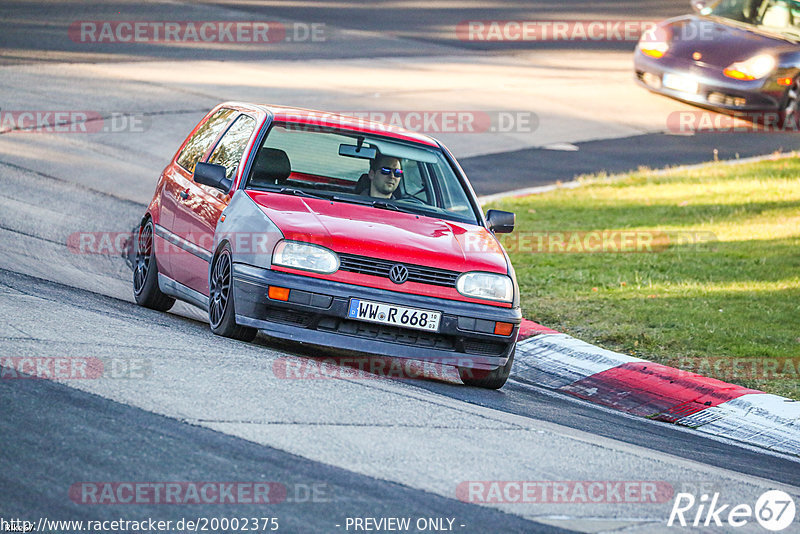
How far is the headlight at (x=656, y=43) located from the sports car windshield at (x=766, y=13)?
1.35 meters

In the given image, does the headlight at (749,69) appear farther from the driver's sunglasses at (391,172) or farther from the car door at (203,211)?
the car door at (203,211)

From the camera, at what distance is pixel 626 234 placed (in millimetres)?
13094

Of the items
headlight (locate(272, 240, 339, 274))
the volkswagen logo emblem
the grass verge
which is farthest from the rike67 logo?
the grass verge

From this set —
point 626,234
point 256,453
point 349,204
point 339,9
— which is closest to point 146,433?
point 256,453

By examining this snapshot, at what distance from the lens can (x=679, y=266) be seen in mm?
11750

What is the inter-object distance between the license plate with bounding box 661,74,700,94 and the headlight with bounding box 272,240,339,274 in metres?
12.6

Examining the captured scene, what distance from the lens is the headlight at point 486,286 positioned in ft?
24.5

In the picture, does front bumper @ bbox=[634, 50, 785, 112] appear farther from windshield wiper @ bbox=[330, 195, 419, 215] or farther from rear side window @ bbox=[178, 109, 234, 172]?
windshield wiper @ bbox=[330, 195, 419, 215]

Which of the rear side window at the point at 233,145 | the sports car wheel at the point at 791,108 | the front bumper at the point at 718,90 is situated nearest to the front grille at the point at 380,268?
the rear side window at the point at 233,145

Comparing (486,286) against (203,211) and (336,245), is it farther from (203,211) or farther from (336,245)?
(203,211)

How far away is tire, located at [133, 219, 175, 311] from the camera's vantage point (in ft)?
30.4

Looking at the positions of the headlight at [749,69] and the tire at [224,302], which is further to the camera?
the headlight at [749,69]

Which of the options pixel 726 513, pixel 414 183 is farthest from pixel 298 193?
pixel 726 513

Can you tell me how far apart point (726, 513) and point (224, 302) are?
3.48 m
